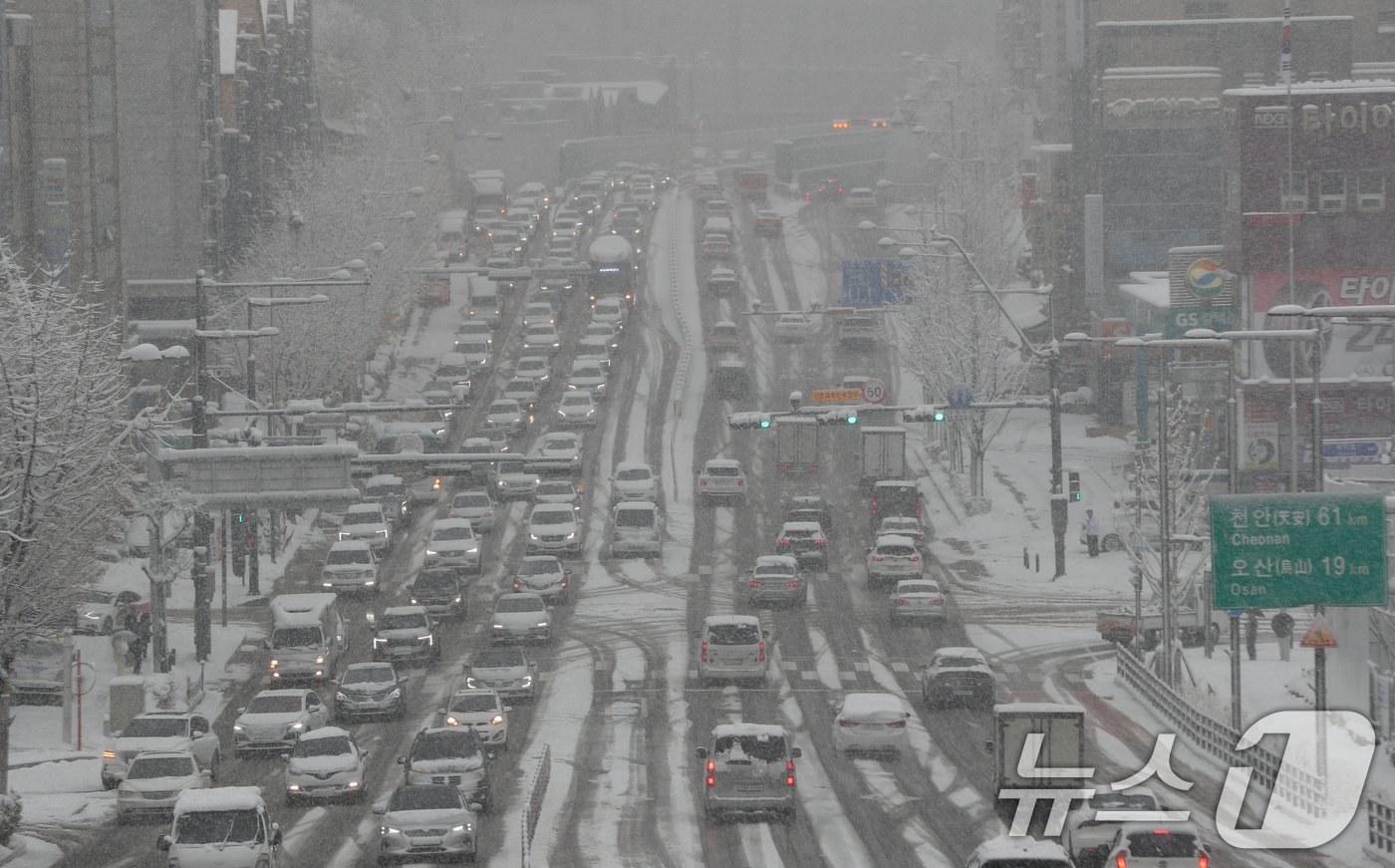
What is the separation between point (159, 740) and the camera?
117ft

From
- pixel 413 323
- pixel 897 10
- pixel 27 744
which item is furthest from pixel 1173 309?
pixel 897 10

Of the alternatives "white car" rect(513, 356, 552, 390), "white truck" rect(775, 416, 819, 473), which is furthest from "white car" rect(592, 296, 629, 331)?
"white truck" rect(775, 416, 819, 473)

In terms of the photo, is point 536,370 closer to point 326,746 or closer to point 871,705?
point 871,705

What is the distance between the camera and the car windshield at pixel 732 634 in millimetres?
44531

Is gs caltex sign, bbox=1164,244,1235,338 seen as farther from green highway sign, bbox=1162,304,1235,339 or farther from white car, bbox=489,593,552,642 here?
white car, bbox=489,593,552,642

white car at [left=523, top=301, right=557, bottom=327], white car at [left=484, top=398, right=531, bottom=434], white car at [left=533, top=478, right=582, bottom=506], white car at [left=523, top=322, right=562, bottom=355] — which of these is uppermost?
white car at [left=523, top=301, right=557, bottom=327]

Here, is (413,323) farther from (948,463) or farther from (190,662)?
(190,662)

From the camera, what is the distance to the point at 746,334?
3836 inches

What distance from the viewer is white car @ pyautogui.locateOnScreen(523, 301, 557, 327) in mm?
94375

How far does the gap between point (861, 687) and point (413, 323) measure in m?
59.6

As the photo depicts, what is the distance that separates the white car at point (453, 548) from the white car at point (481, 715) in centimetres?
1814

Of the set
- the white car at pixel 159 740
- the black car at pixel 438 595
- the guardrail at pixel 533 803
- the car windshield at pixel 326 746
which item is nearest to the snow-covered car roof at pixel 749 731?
the guardrail at pixel 533 803

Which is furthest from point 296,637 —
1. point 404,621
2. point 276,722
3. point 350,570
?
point 350,570

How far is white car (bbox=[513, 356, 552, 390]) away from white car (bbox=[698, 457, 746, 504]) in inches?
662
